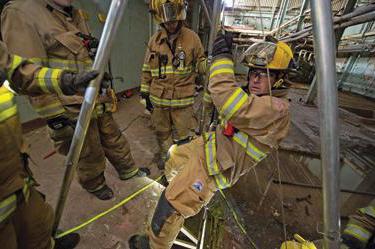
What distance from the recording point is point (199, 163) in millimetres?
1493

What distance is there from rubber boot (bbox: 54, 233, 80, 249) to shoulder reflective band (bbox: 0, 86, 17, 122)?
1.31m

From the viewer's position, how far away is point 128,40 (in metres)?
5.13

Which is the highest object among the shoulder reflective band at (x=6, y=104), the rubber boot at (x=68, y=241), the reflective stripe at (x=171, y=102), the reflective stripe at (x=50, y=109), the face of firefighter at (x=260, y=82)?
the face of firefighter at (x=260, y=82)

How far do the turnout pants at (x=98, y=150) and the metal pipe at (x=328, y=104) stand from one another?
1757 mm

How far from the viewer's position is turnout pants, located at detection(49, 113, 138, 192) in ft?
5.78

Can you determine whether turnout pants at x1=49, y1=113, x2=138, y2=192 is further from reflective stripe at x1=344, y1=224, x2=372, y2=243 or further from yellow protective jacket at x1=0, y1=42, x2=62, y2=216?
reflective stripe at x1=344, y1=224, x2=372, y2=243

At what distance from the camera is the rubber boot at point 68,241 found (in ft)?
5.22

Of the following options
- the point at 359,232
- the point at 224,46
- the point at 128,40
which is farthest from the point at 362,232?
the point at 128,40

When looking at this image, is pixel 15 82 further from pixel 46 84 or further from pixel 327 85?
pixel 327 85

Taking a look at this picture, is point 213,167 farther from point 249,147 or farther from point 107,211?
point 107,211

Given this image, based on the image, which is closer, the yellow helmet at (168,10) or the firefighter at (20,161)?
the firefighter at (20,161)

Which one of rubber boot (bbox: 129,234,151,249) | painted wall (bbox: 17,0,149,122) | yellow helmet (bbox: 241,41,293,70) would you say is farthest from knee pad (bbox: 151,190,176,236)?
painted wall (bbox: 17,0,149,122)

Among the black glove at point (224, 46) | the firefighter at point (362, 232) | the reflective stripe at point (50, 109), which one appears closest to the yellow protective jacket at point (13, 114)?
the reflective stripe at point (50, 109)

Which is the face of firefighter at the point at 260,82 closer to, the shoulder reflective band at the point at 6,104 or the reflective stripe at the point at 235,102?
the reflective stripe at the point at 235,102
